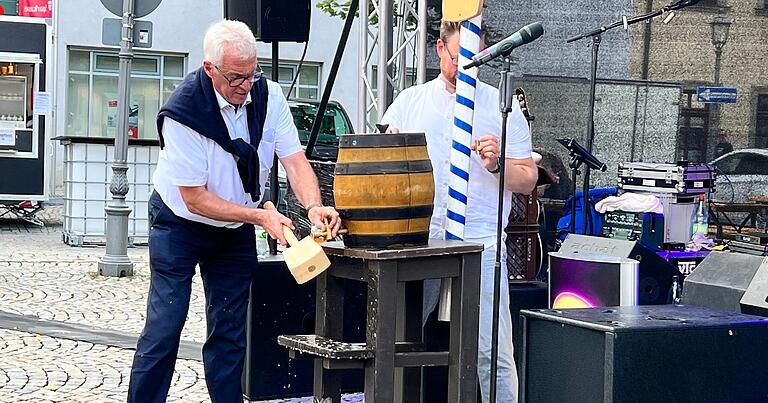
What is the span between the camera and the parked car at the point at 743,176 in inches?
356

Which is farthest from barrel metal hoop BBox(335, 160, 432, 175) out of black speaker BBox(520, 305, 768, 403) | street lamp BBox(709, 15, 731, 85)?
street lamp BBox(709, 15, 731, 85)

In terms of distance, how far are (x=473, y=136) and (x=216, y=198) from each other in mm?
1051

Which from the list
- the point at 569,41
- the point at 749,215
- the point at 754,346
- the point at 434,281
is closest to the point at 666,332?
the point at 754,346

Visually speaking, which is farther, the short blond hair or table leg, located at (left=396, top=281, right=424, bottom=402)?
the short blond hair

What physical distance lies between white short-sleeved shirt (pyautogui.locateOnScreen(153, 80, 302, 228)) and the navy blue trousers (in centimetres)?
8

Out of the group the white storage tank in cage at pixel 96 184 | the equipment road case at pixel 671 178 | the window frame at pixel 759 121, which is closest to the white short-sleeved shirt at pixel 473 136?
the equipment road case at pixel 671 178

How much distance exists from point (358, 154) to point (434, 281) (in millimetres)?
753

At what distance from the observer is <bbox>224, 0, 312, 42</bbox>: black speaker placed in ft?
20.6

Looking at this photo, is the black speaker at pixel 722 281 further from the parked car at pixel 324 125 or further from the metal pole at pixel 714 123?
the parked car at pixel 324 125

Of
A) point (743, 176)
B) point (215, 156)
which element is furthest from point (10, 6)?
point (215, 156)

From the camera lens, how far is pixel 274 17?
636cm

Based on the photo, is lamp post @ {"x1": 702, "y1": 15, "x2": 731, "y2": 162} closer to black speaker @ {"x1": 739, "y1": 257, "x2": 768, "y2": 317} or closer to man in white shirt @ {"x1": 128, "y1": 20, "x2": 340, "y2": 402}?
black speaker @ {"x1": 739, "y1": 257, "x2": 768, "y2": 317}

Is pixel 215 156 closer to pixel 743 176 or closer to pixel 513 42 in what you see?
pixel 513 42

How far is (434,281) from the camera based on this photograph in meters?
4.40
